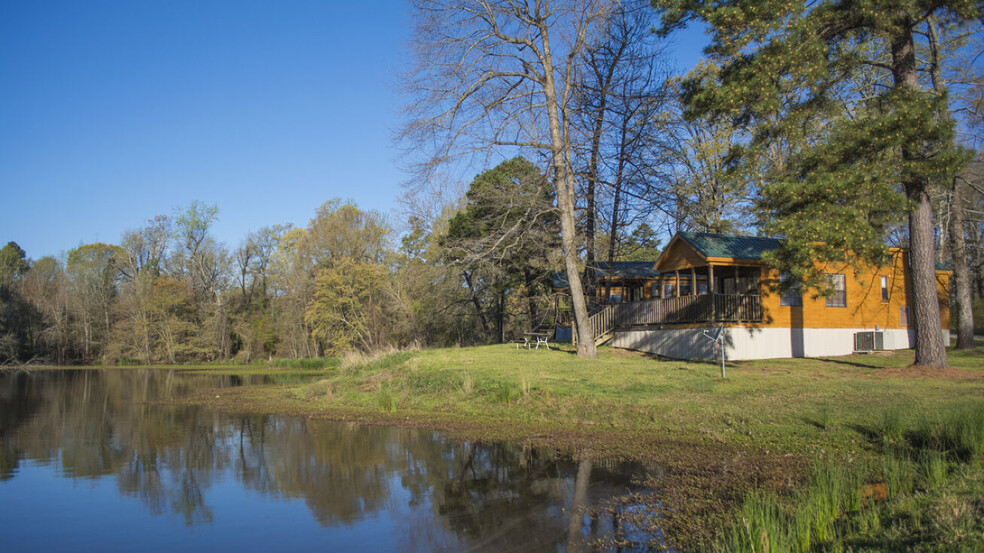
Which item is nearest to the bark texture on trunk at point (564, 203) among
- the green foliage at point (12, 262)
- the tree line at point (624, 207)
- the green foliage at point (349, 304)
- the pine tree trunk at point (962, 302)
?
the tree line at point (624, 207)

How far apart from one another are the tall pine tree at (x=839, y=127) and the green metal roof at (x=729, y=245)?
24.2 feet

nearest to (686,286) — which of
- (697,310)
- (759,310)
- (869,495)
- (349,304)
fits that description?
(759,310)

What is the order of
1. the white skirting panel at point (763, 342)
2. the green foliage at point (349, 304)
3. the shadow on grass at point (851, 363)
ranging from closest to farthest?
the shadow on grass at point (851, 363) < the white skirting panel at point (763, 342) < the green foliage at point (349, 304)

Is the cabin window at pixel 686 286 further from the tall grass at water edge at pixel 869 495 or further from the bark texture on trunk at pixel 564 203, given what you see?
the tall grass at water edge at pixel 869 495

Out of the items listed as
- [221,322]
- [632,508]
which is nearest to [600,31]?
[632,508]

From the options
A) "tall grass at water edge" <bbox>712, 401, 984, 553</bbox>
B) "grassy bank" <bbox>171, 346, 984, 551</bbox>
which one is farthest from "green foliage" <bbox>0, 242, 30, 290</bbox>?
"tall grass at water edge" <bbox>712, 401, 984, 553</bbox>

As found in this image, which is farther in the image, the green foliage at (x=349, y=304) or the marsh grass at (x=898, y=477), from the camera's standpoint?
the green foliage at (x=349, y=304)

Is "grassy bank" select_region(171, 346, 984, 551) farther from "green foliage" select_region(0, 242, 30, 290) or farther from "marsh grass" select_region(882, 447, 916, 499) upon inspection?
"green foliage" select_region(0, 242, 30, 290)

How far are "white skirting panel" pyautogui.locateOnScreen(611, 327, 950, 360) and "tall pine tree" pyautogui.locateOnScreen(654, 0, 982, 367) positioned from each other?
723 centimetres

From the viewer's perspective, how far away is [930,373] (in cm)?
1424

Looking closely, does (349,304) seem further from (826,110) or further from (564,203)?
(826,110)

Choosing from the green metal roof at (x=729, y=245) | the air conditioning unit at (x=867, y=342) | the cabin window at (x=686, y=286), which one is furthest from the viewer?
the cabin window at (x=686, y=286)

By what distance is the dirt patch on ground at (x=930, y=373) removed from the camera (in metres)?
13.9

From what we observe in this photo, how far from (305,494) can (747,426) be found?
6711 millimetres
